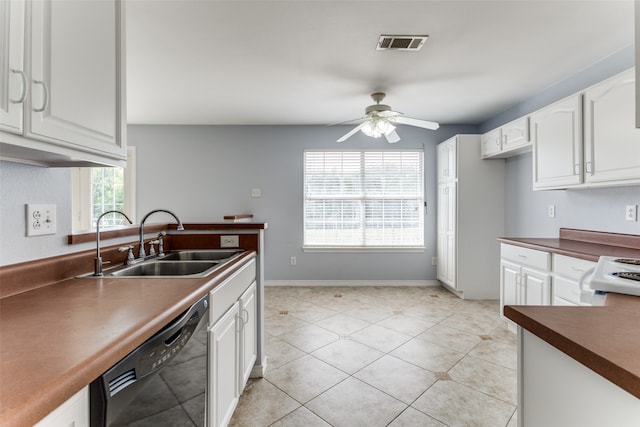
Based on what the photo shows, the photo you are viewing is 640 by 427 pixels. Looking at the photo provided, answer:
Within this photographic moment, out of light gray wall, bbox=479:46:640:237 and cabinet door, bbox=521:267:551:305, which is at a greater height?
light gray wall, bbox=479:46:640:237

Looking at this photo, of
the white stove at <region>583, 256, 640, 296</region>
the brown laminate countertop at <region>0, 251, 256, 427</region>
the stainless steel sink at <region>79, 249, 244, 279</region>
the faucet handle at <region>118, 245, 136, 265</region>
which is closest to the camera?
the brown laminate countertop at <region>0, 251, 256, 427</region>

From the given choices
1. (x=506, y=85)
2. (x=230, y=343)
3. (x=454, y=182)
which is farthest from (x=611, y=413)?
(x=454, y=182)

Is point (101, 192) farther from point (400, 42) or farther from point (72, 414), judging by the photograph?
point (72, 414)

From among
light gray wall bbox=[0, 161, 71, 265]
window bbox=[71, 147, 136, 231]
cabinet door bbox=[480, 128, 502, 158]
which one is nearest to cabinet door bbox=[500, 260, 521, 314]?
cabinet door bbox=[480, 128, 502, 158]

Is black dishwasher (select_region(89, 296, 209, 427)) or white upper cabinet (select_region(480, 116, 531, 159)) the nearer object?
Result: black dishwasher (select_region(89, 296, 209, 427))

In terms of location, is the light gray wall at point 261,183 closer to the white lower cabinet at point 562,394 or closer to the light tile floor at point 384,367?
the light tile floor at point 384,367

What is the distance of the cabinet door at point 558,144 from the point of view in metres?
2.36

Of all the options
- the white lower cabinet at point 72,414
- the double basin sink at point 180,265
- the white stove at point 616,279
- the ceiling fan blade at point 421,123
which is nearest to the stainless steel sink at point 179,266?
the double basin sink at point 180,265

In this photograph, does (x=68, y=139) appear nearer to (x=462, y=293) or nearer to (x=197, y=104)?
(x=197, y=104)

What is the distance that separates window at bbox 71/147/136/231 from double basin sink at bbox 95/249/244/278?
3.17 m

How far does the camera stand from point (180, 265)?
5.75 ft

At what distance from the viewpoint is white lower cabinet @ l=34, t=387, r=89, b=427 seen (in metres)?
0.53

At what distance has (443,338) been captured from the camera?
2.72 m

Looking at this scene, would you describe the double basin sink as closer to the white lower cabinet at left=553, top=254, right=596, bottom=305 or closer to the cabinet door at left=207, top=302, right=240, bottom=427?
the cabinet door at left=207, top=302, right=240, bottom=427
